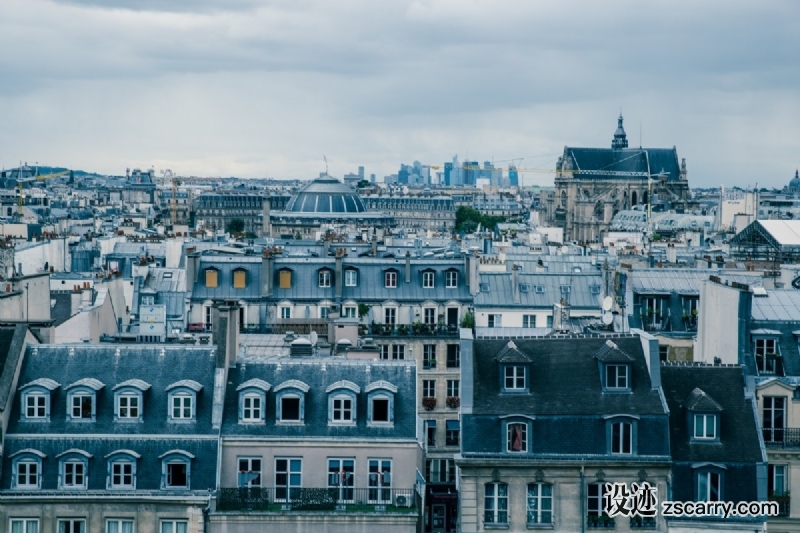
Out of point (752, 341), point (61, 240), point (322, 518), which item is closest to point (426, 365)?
point (752, 341)

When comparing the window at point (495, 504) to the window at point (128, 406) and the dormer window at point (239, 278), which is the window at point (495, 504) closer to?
the window at point (128, 406)

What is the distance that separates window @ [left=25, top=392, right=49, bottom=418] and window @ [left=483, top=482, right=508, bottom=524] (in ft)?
36.8

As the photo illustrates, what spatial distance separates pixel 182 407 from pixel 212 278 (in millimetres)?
29922

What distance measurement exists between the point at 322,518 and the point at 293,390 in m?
3.48

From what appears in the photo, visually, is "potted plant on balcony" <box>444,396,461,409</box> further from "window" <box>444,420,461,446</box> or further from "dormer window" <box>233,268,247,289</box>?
"dormer window" <box>233,268,247,289</box>

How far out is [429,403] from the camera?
218 ft

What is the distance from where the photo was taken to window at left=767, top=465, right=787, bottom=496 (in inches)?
1719

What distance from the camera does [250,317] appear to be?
70.5 meters

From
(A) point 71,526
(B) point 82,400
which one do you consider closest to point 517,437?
(B) point 82,400

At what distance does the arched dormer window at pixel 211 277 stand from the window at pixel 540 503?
32698 millimetres

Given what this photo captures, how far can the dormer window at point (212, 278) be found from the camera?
71.7 metres

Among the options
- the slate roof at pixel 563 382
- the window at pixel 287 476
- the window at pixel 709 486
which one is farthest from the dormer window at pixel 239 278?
the window at pixel 709 486

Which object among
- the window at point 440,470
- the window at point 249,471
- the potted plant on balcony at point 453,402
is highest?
the window at point 249,471

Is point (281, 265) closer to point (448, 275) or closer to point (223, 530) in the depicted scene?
point (448, 275)
